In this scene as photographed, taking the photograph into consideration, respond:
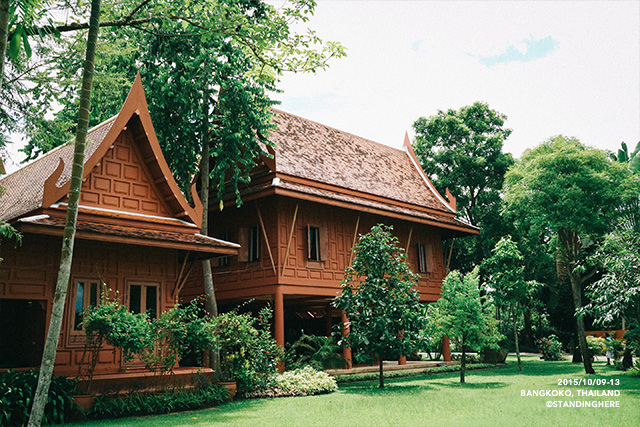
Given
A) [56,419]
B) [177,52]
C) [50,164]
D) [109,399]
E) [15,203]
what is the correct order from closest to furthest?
[56,419], [109,399], [15,203], [50,164], [177,52]

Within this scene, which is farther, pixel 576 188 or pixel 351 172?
pixel 351 172

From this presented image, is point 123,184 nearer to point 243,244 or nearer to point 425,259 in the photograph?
point 243,244

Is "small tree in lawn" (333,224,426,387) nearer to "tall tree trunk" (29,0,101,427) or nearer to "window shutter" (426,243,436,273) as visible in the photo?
"tall tree trunk" (29,0,101,427)

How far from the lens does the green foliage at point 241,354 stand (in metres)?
12.8

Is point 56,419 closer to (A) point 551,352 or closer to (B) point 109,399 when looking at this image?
(B) point 109,399

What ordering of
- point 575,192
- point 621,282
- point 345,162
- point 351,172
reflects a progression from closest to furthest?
1. point 621,282
2. point 575,192
3. point 351,172
4. point 345,162

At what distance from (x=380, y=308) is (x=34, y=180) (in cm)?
944

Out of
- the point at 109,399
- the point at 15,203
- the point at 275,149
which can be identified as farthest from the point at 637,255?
the point at 15,203

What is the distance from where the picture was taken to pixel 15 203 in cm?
1266

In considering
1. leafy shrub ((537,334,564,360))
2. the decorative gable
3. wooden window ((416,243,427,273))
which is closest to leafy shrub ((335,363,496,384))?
wooden window ((416,243,427,273))

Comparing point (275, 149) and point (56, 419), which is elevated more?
point (275, 149)

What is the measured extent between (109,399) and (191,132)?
8703 mm

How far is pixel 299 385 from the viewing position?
1355cm

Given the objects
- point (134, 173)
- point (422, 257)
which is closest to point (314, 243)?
point (422, 257)
